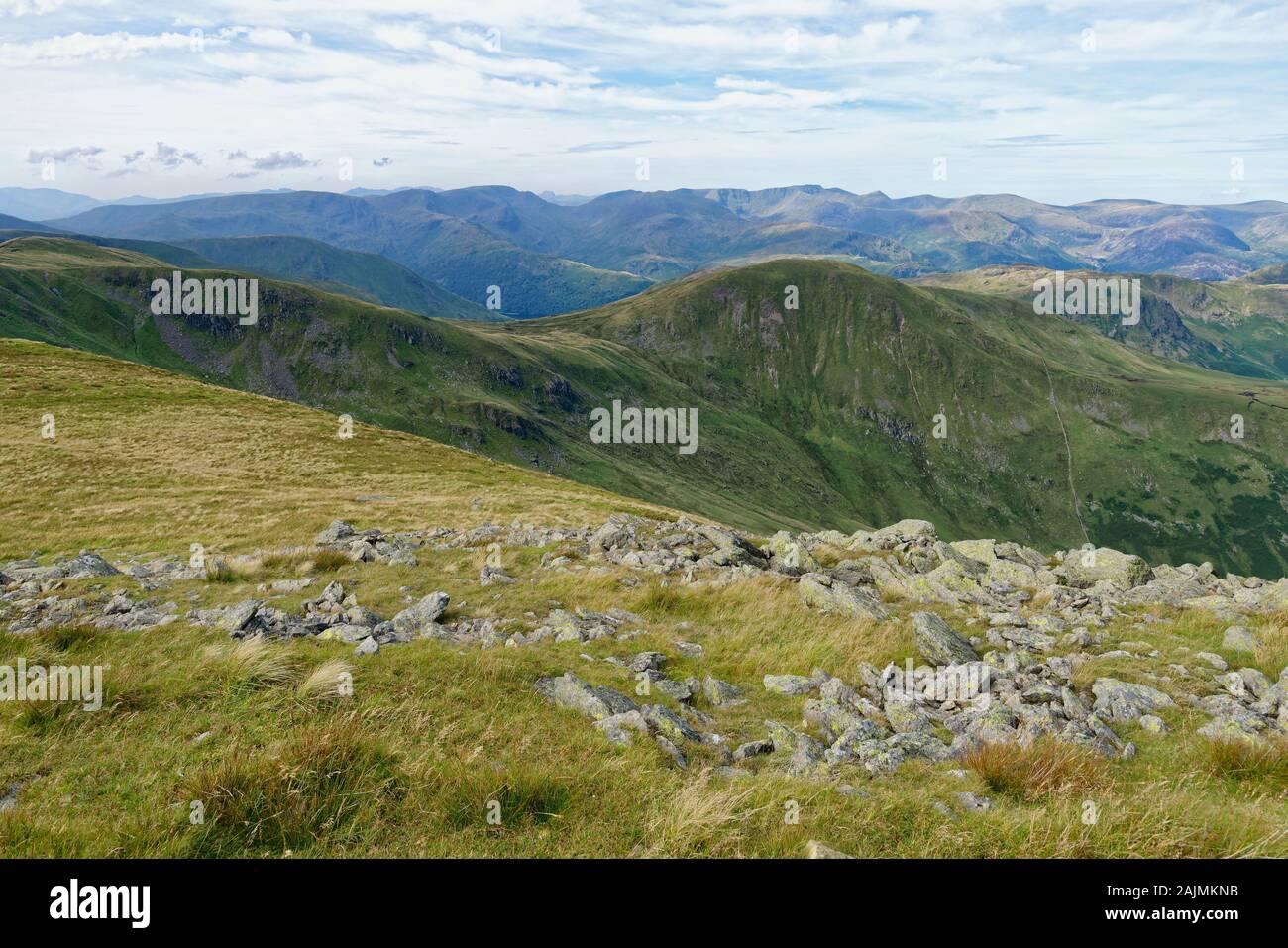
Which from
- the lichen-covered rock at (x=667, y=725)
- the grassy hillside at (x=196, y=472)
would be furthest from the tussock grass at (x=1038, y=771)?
the grassy hillside at (x=196, y=472)

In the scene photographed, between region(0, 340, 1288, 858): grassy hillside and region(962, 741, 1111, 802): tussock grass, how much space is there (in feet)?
0.11

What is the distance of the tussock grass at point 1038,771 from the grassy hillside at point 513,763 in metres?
0.03

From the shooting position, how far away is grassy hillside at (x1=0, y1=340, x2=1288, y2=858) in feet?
19.4

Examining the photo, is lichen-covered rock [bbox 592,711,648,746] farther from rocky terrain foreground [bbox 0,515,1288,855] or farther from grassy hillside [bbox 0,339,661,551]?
grassy hillside [bbox 0,339,661,551]

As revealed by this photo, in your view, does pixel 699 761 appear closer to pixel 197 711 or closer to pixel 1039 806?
pixel 1039 806

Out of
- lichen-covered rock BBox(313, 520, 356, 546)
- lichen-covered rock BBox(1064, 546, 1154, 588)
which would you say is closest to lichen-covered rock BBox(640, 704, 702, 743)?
lichen-covered rock BBox(1064, 546, 1154, 588)

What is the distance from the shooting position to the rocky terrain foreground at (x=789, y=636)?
919 centimetres

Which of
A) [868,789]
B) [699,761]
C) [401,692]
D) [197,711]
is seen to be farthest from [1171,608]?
[197,711]

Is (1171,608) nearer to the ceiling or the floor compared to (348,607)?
nearer to the floor

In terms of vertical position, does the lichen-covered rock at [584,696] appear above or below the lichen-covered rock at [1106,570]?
above

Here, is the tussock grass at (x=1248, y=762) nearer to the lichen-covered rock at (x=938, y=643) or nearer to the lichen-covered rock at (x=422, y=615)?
the lichen-covered rock at (x=938, y=643)

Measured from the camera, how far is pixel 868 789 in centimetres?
748

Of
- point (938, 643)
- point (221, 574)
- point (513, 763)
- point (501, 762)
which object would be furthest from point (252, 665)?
point (938, 643)
